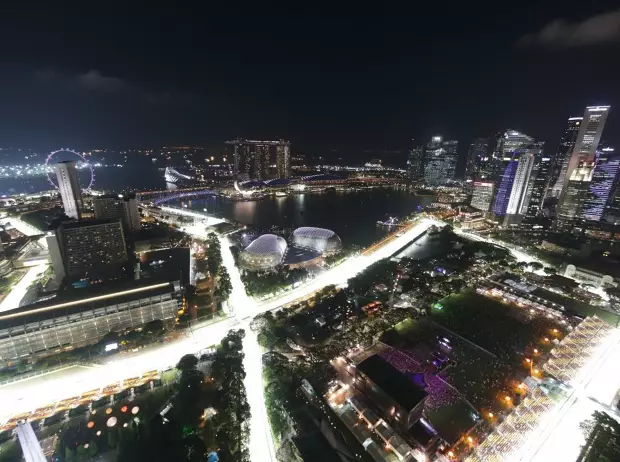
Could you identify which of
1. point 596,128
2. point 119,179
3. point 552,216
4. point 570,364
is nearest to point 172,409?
point 570,364

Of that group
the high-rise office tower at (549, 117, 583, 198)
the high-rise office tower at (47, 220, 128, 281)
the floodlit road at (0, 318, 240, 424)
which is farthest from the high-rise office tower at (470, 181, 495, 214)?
the high-rise office tower at (47, 220, 128, 281)

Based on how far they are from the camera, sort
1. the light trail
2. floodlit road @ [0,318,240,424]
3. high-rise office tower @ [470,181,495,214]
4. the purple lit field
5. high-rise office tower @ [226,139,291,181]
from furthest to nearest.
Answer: high-rise office tower @ [226,139,291,181], high-rise office tower @ [470,181,495,214], floodlit road @ [0,318,240,424], the purple lit field, the light trail

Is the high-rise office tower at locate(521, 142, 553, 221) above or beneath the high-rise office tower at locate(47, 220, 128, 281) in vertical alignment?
above

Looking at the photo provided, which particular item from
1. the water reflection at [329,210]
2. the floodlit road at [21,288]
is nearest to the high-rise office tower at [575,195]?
the water reflection at [329,210]

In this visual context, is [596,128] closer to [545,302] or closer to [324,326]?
[545,302]

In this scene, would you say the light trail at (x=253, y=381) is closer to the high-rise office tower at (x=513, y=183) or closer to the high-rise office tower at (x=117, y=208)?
the high-rise office tower at (x=117, y=208)

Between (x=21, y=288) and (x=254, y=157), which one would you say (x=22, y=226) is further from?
(x=254, y=157)

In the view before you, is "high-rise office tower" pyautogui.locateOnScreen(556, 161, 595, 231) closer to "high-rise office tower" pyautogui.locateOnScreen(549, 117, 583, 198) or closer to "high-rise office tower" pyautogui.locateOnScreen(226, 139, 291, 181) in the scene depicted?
"high-rise office tower" pyautogui.locateOnScreen(549, 117, 583, 198)
